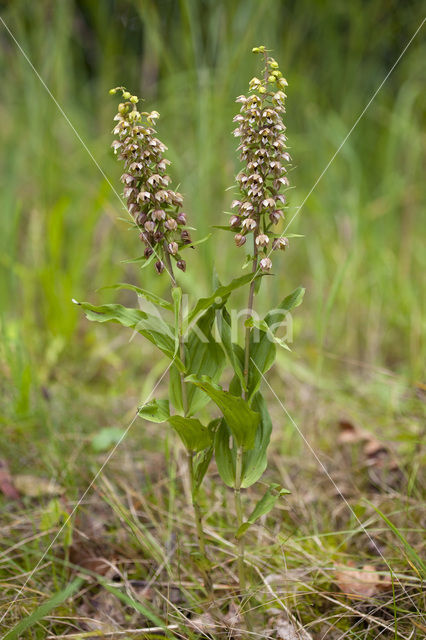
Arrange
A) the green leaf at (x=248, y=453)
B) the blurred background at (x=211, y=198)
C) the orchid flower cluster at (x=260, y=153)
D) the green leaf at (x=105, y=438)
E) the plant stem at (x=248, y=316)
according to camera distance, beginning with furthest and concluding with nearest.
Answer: the blurred background at (x=211, y=198) → the green leaf at (x=105, y=438) → the green leaf at (x=248, y=453) → the plant stem at (x=248, y=316) → the orchid flower cluster at (x=260, y=153)

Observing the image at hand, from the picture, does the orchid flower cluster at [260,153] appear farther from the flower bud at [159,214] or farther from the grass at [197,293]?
the grass at [197,293]

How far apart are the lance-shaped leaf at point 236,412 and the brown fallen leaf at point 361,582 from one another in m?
0.49

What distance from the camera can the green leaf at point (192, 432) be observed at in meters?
1.30

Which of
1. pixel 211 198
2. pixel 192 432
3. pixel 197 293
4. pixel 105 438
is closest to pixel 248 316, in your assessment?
pixel 192 432

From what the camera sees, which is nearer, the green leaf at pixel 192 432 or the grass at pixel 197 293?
the green leaf at pixel 192 432

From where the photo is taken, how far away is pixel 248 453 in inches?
57.5

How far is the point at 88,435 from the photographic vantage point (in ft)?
7.53

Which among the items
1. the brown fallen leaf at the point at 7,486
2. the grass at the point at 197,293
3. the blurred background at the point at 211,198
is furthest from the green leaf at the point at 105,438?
the brown fallen leaf at the point at 7,486

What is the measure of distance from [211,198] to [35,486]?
207 cm

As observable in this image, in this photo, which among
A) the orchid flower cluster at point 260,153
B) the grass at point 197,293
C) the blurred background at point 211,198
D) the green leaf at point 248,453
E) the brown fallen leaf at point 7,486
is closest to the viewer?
the orchid flower cluster at point 260,153

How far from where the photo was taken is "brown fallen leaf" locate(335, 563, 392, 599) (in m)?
1.52

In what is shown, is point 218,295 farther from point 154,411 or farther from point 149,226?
point 154,411

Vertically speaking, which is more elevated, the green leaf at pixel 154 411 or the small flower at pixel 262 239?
the small flower at pixel 262 239

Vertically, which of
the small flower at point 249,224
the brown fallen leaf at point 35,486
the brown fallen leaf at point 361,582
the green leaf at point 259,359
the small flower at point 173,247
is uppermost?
the small flower at point 249,224
